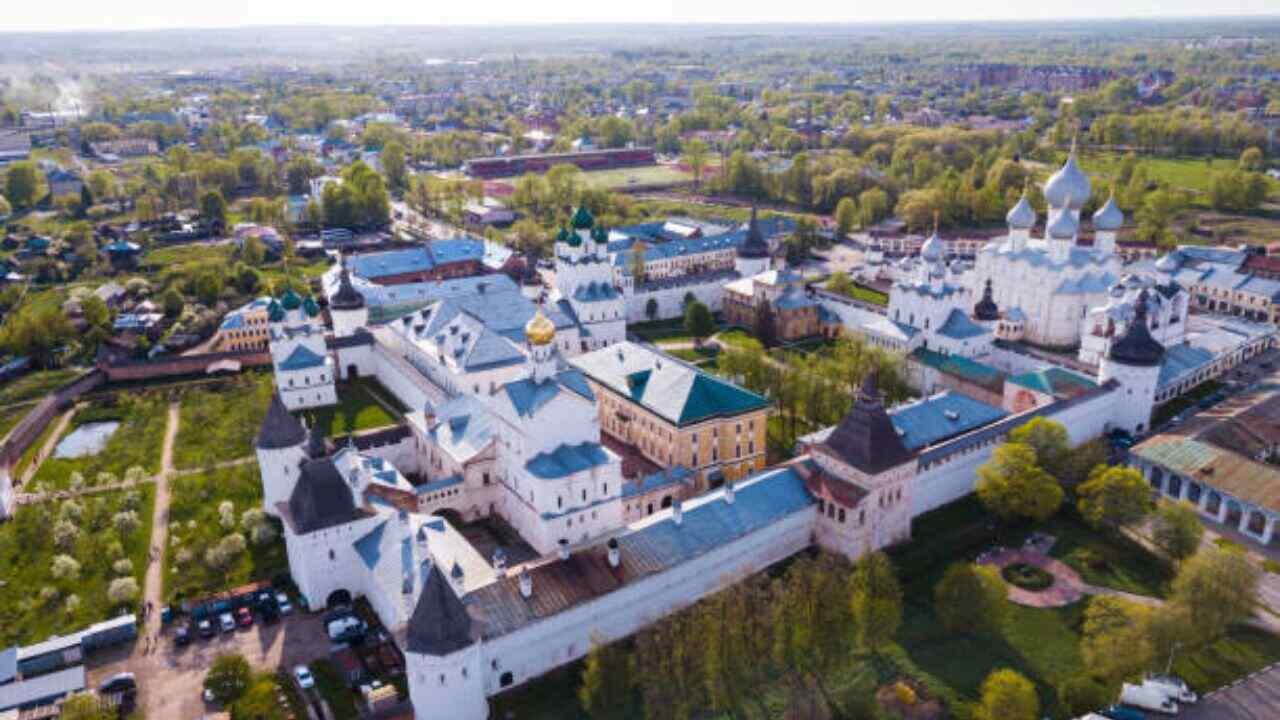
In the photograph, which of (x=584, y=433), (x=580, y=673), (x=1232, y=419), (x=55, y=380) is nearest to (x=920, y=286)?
(x=1232, y=419)

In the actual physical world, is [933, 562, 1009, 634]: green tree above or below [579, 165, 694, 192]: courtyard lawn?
above

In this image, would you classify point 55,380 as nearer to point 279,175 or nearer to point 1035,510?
point 1035,510

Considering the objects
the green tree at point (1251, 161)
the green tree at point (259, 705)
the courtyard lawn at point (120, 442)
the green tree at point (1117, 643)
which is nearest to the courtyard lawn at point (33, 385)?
the courtyard lawn at point (120, 442)

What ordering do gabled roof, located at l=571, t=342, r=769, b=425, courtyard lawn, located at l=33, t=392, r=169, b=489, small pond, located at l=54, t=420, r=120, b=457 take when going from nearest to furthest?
gabled roof, located at l=571, t=342, r=769, b=425 < courtyard lawn, located at l=33, t=392, r=169, b=489 < small pond, located at l=54, t=420, r=120, b=457

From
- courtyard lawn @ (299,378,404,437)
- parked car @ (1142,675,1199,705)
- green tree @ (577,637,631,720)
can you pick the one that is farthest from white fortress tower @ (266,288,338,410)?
parked car @ (1142,675,1199,705)

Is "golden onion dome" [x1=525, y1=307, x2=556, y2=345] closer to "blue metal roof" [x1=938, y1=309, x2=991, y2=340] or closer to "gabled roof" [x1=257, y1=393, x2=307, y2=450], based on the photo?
"gabled roof" [x1=257, y1=393, x2=307, y2=450]

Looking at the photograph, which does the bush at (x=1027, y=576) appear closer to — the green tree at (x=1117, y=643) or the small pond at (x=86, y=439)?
the green tree at (x=1117, y=643)

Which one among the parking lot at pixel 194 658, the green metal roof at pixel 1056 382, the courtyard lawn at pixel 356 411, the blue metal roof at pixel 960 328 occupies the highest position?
the blue metal roof at pixel 960 328

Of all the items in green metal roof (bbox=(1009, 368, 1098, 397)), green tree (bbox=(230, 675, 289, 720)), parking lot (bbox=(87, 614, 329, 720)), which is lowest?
parking lot (bbox=(87, 614, 329, 720))
